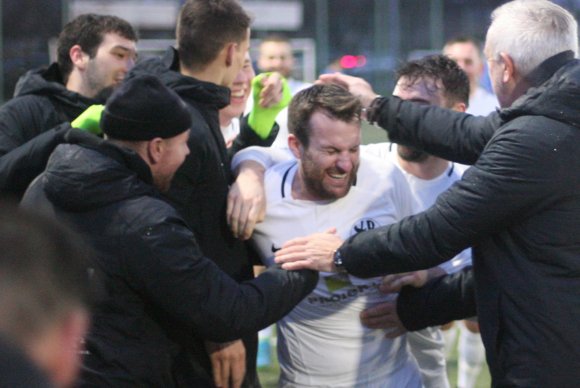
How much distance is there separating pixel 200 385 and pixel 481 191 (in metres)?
1.12

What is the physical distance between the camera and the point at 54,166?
2.99 metres

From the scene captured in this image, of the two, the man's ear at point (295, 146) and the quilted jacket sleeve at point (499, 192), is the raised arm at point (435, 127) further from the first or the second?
the quilted jacket sleeve at point (499, 192)

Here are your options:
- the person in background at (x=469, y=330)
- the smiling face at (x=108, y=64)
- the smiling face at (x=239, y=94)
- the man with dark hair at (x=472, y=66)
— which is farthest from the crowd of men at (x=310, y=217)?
the man with dark hair at (x=472, y=66)

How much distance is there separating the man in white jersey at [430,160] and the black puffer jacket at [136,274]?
4.46 feet

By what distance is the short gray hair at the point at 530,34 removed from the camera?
3.18 m

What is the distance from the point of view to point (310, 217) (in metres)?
3.65

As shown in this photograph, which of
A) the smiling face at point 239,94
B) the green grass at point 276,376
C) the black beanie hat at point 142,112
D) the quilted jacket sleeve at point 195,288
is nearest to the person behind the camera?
the quilted jacket sleeve at point 195,288

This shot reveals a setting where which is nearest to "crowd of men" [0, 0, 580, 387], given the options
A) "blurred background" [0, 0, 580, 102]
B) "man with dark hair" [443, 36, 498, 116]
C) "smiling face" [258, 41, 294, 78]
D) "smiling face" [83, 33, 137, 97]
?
"smiling face" [83, 33, 137, 97]

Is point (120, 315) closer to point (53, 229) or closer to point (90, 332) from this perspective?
point (90, 332)

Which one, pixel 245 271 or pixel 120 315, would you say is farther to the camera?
pixel 245 271

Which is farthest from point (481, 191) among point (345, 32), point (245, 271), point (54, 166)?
point (345, 32)

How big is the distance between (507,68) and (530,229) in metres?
0.54

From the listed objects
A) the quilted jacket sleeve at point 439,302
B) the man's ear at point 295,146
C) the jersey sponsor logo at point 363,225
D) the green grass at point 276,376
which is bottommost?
the green grass at point 276,376

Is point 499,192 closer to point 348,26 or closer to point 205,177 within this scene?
point 205,177
